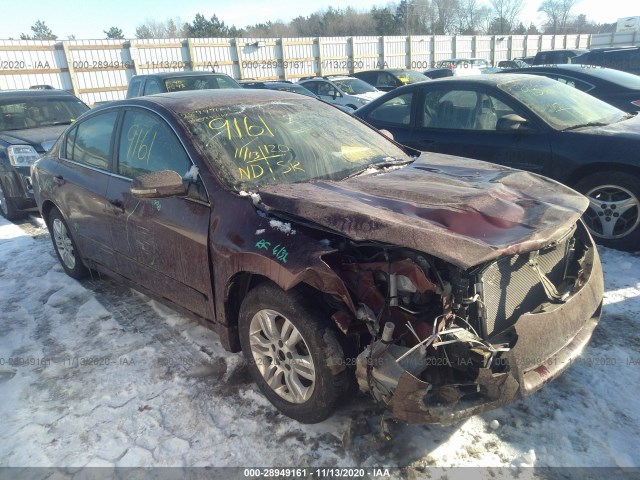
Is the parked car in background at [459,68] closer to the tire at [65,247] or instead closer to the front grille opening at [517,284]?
the tire at [65,247]

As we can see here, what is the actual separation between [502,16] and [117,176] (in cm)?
7657

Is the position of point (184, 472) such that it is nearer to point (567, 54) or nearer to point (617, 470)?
point (617, 470)

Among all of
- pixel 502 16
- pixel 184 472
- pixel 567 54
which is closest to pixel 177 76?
pixel 184 472

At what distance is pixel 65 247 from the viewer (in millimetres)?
4652

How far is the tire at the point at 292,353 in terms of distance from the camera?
92.8 inches

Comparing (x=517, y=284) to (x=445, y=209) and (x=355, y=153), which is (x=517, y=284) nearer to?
(x=445, y=209)

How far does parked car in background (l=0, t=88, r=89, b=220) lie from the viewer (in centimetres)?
647

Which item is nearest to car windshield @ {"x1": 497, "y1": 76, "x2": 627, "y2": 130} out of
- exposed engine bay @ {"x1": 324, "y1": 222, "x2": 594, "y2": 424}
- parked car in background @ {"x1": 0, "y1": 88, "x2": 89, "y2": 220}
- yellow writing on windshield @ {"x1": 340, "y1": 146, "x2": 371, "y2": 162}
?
yellow writing on windshield @ {"x1": 340, "y1": 146, "x2": 371, "y2": 162}

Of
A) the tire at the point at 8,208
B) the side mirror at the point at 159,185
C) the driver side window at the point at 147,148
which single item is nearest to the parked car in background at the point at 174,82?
the tire at the point at 8,208

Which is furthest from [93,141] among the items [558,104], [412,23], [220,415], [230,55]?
[412,23]

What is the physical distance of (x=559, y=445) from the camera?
2.39 m

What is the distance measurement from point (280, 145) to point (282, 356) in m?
1.40

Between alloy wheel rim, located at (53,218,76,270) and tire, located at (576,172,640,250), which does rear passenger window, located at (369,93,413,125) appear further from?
alloy wheel rim, located at (53,218,76,270)

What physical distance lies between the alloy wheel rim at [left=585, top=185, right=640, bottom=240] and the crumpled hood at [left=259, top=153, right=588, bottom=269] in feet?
5.89
